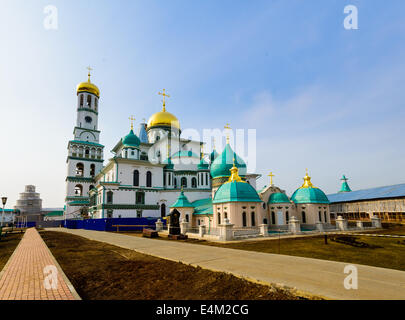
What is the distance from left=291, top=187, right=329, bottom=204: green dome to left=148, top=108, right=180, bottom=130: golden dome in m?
30.2

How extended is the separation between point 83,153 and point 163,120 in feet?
58.3

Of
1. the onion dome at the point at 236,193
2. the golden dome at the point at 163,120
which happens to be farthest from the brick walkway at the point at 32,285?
the golden dome at the point at 163,120

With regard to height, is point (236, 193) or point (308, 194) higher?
point (236, 193)

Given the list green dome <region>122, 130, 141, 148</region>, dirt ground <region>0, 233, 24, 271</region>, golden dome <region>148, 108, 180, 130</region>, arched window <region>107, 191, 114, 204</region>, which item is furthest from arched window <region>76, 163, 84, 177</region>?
dirt ground <region>0, 233, 24, 271</region>

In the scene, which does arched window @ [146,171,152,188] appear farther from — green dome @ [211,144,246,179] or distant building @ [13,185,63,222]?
distant building @ [13,185,63,222]

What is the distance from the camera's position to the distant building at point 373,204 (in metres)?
32.7

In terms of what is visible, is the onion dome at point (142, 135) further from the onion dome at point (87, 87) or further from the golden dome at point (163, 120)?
the onion dome at point (87, 87)

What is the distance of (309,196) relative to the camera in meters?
28.5

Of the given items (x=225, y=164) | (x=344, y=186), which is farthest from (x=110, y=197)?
(x=344, y=186)

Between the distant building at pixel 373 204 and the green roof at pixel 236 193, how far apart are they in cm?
2295

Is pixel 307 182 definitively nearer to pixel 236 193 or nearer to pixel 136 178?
pixel 236 193

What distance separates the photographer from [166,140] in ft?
153
